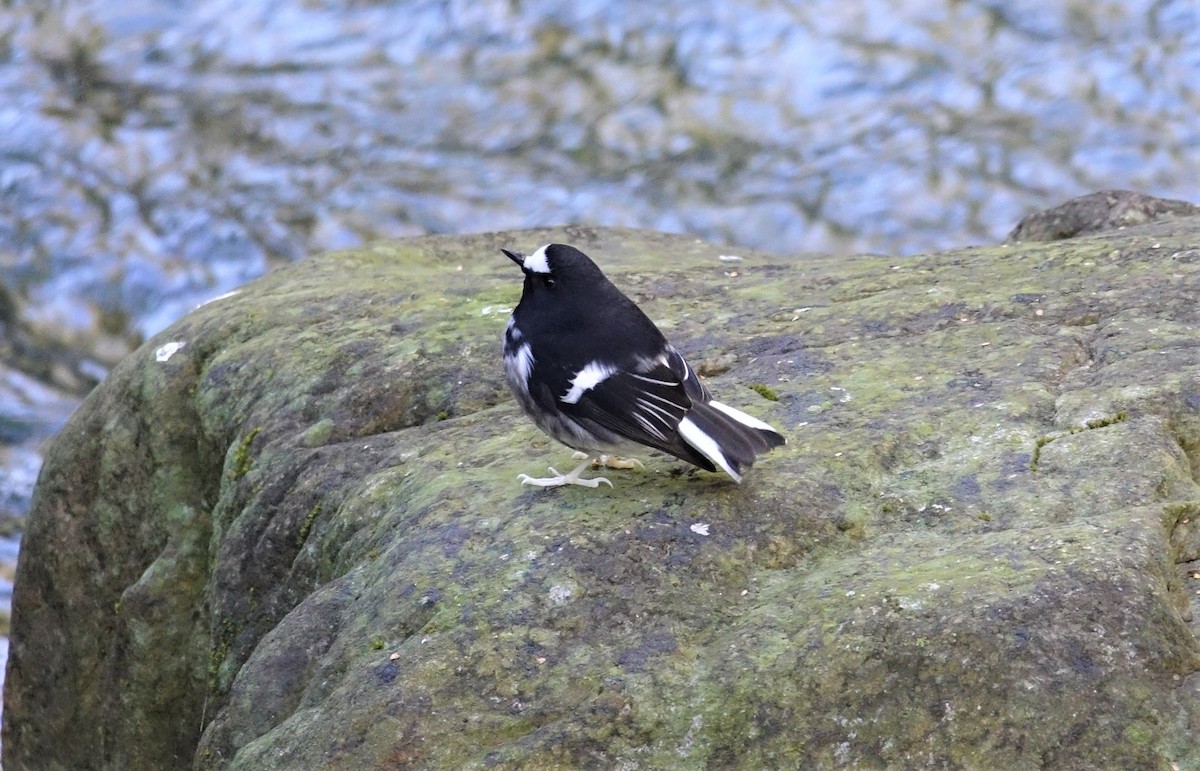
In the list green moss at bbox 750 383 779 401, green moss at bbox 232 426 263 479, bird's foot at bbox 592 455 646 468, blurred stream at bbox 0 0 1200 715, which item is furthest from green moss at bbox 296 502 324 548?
blurred stream at bbox 0 0 1200 715

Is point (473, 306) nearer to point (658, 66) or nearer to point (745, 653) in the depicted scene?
point (745, 653)

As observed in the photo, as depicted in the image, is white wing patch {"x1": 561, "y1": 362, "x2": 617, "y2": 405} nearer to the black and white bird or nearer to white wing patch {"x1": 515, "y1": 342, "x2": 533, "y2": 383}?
the black and white bird

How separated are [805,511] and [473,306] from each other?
2087mm

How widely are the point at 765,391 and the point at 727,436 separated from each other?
75 centimetres

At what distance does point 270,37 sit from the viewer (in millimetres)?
Result: 13562

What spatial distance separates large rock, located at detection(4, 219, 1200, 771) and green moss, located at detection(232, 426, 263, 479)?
0.02 m

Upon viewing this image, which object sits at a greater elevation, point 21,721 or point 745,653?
point 745,653

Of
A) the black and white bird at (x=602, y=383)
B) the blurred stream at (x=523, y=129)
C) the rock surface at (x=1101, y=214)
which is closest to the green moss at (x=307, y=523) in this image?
the black and white bird at (x=602, y=383)

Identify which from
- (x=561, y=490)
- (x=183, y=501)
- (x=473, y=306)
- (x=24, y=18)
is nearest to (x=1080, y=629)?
(x=561, y=490)

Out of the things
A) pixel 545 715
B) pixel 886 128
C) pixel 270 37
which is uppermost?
pixel 545 715

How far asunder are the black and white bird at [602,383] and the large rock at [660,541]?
0.46 ft

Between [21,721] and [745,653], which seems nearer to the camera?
[745,653]

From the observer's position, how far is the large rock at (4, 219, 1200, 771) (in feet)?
9.91

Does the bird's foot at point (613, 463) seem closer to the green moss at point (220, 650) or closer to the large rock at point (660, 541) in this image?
the large rock at point (660, 541)
